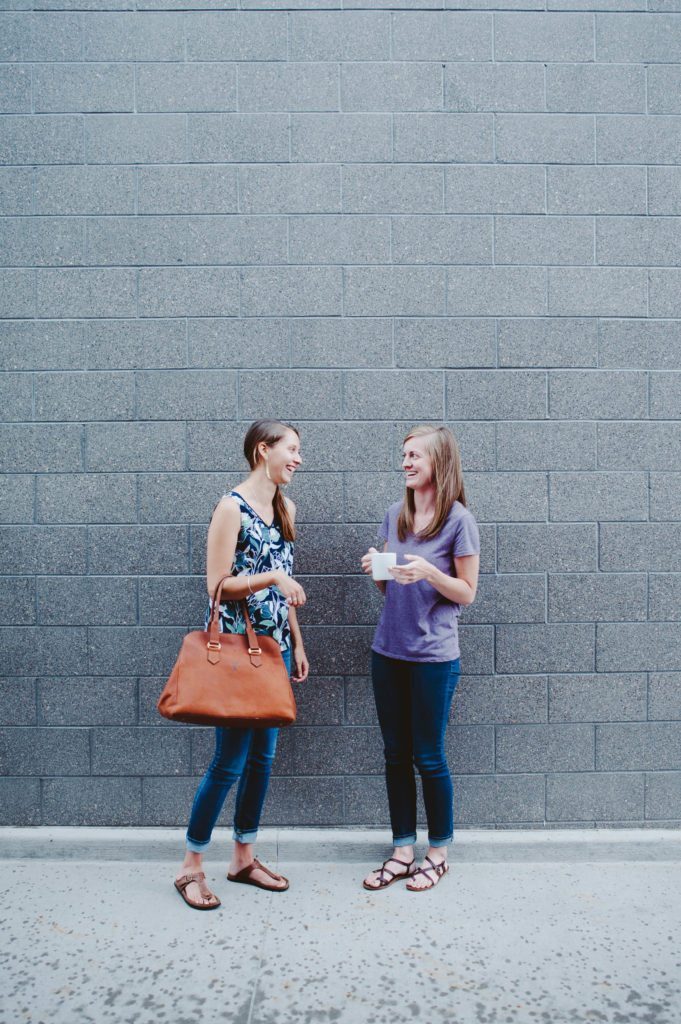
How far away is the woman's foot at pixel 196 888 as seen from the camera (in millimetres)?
2869

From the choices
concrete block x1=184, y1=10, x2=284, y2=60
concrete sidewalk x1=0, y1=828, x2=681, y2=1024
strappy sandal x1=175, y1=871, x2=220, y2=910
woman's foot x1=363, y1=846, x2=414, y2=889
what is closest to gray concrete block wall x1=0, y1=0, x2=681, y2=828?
concrete block x1=184, y1=10, x2=284, y2=60

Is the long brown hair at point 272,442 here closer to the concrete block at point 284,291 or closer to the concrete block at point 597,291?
the concrete block at point 284,291

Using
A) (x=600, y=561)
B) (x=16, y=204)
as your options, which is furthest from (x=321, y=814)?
(x=16, y=204)

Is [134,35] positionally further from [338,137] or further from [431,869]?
[431,869]

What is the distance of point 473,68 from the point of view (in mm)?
3406

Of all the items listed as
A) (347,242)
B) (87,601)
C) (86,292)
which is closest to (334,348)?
(347,242)

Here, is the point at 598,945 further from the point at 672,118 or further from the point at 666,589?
the point at 672,118

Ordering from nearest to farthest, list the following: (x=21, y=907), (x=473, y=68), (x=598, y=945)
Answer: (x=598, y=945)
(x=21, y=907)
(x=473, y=68)

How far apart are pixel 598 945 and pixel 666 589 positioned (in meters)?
1.63

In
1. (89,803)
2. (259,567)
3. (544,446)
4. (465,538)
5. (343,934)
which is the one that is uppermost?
(544,446)

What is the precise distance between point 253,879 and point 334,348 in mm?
2450

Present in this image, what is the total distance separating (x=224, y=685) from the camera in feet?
8.73

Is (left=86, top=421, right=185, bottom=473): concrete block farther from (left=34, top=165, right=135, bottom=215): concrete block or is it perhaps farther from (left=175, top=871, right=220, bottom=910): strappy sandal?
(left=175, top=871, right=220, bottom=910): strappy sandal

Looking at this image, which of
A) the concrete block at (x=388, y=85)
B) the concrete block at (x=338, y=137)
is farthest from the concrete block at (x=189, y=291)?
the concrete block at (x=388, y=85)
